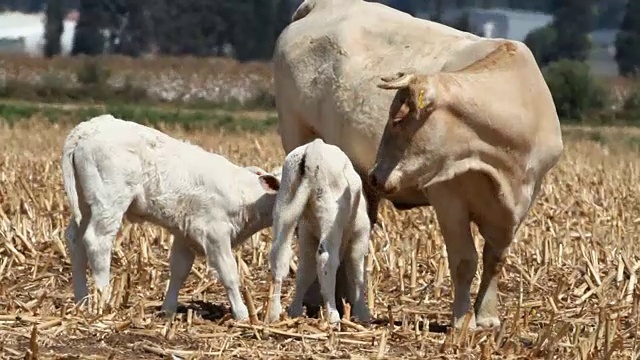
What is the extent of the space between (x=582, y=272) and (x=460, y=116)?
11.1 ft

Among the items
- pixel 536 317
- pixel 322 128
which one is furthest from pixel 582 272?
pixel 322 128

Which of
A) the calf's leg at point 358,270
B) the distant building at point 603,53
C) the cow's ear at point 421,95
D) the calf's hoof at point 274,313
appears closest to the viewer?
the cow's ear at point 421,95

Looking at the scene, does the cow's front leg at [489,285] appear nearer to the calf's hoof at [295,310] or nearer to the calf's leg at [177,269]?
the calf's hoof at [295,310]

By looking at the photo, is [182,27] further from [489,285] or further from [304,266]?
[304,266]

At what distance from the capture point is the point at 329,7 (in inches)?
502

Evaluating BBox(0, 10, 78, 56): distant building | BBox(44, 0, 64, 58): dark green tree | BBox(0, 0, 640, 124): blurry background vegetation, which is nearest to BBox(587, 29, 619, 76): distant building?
BBox(0, 0, 640, 124): blurry background vegetation

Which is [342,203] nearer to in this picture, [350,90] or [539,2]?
[350,90]

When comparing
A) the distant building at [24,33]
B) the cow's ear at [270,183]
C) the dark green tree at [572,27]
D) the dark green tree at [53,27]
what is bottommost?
the distant building at [24,33]

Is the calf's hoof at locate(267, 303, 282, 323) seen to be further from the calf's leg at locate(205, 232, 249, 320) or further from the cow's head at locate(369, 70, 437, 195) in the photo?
the cow's head at locate(369, 70, 437, 195)

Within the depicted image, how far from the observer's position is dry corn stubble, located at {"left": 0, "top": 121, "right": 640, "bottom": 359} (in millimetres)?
9188

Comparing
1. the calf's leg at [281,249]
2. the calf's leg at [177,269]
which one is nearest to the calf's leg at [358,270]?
the calf's leg at [281,249]

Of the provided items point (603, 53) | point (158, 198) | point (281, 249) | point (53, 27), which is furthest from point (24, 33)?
point (281, 249)

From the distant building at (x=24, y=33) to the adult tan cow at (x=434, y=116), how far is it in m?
66.8

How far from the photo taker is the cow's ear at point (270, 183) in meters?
11.2
